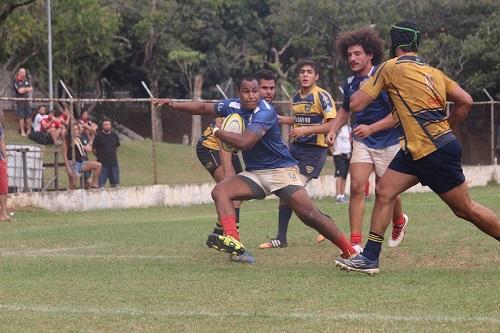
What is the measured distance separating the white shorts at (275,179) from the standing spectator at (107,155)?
1270cm

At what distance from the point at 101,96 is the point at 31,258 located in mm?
32709

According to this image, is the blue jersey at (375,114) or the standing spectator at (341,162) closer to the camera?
the blue jersey at (375,114)

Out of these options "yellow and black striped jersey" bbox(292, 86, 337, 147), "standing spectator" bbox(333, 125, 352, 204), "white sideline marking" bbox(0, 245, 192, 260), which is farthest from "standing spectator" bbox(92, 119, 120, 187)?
"yellow and black striped jersey" bbox(292, 86, 337, 147)

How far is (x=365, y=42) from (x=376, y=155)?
Result: 3.77 feet

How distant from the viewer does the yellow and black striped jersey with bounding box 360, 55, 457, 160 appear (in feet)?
28.1

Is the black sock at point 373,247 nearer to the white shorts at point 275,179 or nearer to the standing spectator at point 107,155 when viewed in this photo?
the white shorts at point 275,179

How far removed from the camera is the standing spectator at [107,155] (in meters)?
22.7

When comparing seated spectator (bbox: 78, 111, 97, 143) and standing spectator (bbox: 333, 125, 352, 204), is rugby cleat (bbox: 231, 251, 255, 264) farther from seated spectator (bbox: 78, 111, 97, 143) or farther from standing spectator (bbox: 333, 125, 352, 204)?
seated spectator (bbox: 78, 111, 97, 143)

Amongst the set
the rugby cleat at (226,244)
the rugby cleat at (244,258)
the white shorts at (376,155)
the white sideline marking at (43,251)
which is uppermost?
the white shorts at (376,155)

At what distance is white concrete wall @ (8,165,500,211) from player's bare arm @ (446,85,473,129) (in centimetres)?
1207

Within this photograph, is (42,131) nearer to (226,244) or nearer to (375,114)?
(375,114)

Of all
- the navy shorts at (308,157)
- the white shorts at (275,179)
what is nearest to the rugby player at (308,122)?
the navy shorts at (308,157)

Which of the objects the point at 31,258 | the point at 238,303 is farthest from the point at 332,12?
the point at 238,303

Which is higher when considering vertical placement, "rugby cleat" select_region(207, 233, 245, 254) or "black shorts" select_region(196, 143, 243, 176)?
"black shorts" select_region(196, 143, 243, 176)
